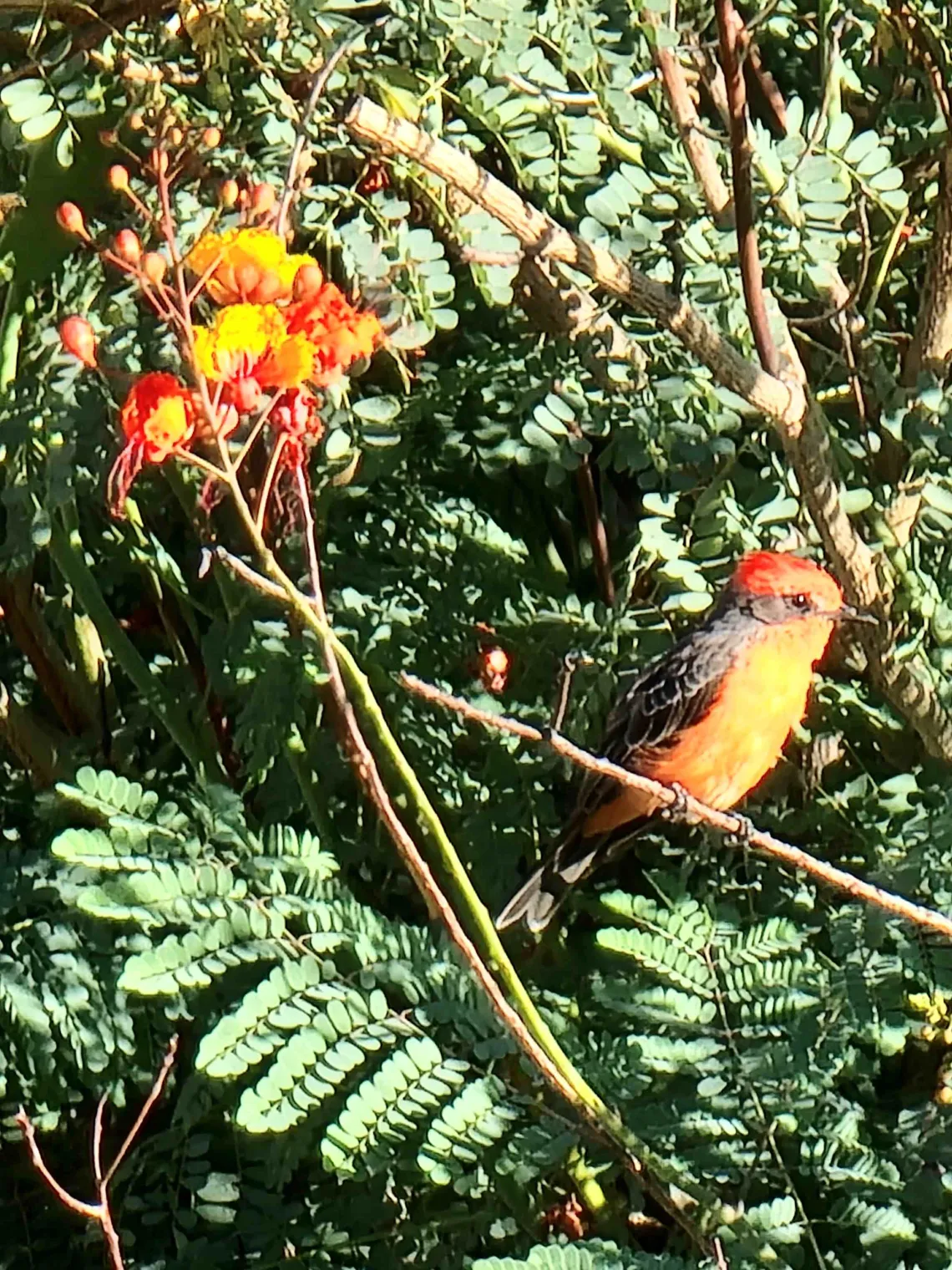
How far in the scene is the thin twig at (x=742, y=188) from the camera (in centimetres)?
216

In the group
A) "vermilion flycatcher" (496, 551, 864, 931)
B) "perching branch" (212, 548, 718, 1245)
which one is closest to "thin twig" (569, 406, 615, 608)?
"vermilion flycatcher" (496, 551, 864, 931)

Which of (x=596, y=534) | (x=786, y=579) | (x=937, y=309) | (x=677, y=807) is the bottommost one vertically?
(x=677, y=807)

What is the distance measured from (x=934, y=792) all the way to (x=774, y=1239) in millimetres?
711

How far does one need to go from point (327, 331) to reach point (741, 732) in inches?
54.9

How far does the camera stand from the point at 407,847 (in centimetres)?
186

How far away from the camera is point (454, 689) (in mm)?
2900

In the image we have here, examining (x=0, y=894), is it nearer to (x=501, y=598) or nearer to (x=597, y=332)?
(x=501, y=598)

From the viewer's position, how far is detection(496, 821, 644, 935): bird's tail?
2811 millimetres

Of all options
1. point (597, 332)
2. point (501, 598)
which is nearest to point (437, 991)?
point (501, 598)

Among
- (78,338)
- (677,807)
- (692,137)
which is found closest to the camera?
(78,338)

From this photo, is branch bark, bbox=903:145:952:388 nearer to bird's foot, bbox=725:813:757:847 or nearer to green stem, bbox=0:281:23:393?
bird's foot, bbox=725:813:757:847

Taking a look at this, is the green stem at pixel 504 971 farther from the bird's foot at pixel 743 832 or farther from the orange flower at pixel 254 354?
the bird's foot at pixel 743 832

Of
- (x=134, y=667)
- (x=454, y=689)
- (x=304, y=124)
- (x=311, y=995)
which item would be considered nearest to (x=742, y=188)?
(x=304, y=124)

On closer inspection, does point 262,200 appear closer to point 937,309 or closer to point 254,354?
point 254,354
